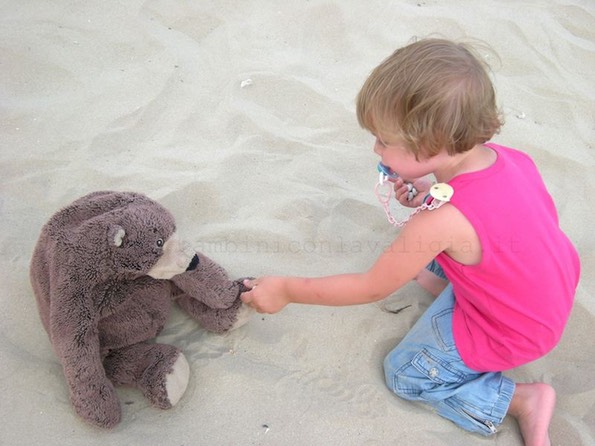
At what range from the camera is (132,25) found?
7.91 feet

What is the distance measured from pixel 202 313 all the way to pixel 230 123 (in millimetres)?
871

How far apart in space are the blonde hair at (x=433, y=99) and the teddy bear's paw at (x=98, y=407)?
853 mm

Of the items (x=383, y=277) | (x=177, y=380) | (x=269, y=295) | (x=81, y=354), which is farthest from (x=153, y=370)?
(x=383, y=277)

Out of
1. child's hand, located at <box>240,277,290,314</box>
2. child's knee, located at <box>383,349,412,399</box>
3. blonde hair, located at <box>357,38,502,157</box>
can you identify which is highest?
blonde hair, located at <box>357,38,502,157</box>

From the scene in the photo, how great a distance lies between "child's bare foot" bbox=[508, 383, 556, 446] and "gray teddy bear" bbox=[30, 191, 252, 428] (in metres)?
0.72

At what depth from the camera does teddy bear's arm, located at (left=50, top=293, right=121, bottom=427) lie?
1.20 m

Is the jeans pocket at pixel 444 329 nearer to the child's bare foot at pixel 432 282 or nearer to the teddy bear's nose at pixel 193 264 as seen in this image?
the child's bare foot at pixel 432 282

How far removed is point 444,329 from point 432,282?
26 cm

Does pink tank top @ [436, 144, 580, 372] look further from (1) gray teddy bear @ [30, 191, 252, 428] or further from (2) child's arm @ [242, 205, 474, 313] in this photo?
(1) gray teddy bear @ [30, 191, 252, 428]

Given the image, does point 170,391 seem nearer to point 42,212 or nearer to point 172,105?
point 42,212

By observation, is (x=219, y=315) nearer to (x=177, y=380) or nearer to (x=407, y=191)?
(x=177, y=380)

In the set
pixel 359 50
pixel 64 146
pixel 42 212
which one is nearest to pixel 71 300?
pixel 42 212

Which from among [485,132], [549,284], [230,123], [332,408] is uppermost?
[485,132]

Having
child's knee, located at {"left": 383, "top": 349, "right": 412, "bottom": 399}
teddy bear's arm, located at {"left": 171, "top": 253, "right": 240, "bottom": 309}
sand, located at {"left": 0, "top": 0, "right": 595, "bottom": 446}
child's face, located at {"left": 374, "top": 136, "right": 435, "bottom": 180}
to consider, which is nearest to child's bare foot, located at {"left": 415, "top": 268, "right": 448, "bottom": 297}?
sand, located at {"left": 0, "top": 0, "right": 595, "bottom": 446}
